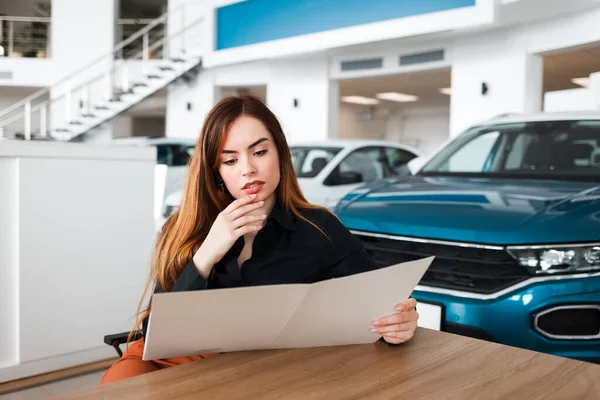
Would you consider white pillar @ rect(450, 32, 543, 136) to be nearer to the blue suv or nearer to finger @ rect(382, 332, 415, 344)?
the blue suv

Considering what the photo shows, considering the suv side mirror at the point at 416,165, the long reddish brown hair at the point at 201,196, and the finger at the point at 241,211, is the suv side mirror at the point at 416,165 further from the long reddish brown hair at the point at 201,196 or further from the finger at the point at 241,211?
the finger at the point at 241,211

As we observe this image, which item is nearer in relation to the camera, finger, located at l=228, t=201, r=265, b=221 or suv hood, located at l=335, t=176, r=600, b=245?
finger, located at l=228, t=201, r=265, b=221

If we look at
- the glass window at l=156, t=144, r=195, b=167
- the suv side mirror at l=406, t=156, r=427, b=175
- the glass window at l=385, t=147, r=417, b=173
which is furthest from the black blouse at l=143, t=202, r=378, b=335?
the glass window at l=156, t=144, r=195, b=167

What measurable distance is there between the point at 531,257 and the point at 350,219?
840 millimetres

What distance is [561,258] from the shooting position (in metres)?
2.17

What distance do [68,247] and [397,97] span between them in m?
15.1

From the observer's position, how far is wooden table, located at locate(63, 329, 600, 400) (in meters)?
0.88

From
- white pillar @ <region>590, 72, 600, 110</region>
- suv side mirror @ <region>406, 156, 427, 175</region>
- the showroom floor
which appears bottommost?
the showroom floor

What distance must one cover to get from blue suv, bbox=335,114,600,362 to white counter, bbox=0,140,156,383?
111cm

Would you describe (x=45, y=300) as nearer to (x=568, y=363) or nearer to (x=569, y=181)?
(x=568, y=363)

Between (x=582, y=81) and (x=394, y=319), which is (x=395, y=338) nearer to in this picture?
(x=394, y=319)

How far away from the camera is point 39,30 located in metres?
7.45

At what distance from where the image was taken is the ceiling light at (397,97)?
16344mm

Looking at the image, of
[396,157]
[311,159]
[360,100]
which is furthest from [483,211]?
[360,100]
